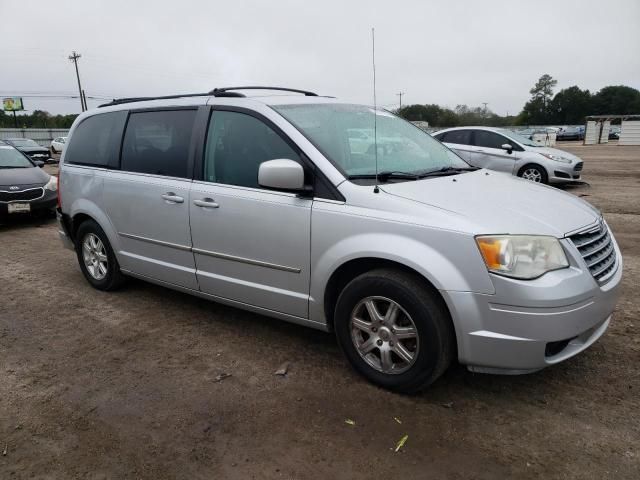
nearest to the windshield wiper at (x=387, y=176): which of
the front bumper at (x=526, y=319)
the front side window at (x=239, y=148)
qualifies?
the front side window at (x=239, y=148)

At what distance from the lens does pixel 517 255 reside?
2.62 metres

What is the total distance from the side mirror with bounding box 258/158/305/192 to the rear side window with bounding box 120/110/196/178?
1020 millimetres

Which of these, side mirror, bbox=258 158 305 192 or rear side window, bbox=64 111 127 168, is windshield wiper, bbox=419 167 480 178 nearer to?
side mirror, bbox=258 158 305 192

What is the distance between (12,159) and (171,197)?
756 centimetres

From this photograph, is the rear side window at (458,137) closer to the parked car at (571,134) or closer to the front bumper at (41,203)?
the front bumper at (41,203)

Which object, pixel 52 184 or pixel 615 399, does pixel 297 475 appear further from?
pixel 52 184

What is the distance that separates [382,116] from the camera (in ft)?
13.8

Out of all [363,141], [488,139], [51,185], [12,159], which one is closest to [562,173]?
[488,139]

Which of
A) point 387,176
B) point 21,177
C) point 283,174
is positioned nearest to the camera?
point 283,174

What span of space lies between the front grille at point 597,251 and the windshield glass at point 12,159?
9887 millimetres

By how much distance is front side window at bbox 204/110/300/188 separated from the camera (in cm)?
348

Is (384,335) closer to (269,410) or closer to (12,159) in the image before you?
(269,410)

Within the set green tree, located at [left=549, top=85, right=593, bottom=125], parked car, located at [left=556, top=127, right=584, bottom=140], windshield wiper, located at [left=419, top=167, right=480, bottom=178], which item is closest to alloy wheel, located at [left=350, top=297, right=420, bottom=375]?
windshield wiper, located at [left=419, top=167, right=480, bottom=178]

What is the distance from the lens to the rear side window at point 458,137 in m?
11.9
